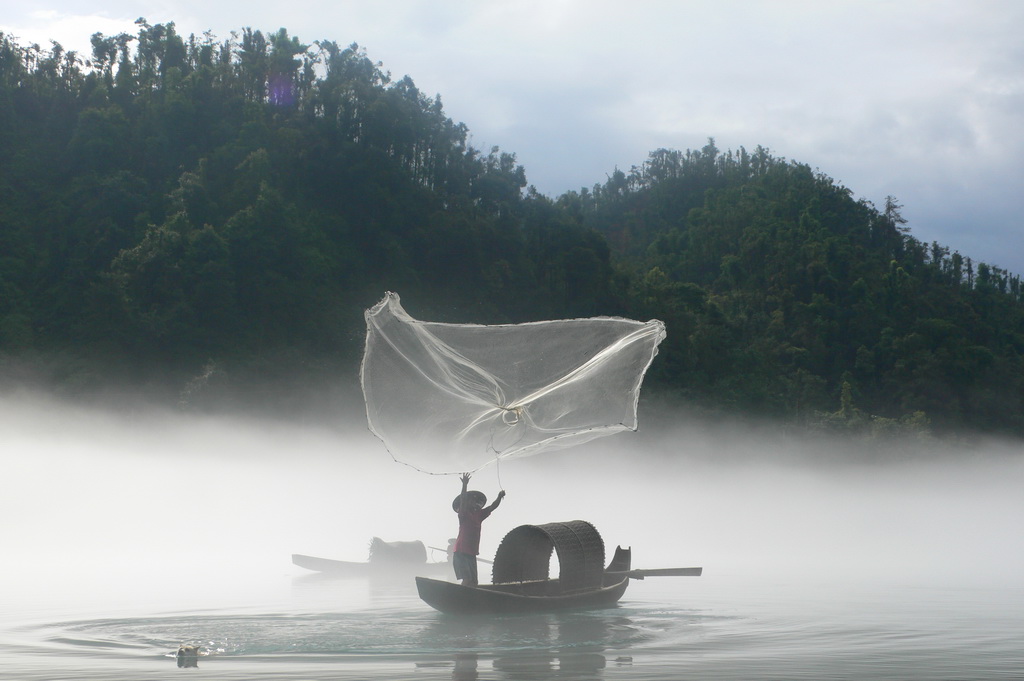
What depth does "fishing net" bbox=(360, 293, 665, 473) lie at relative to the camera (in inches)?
514

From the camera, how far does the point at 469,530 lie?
14984 millimetres

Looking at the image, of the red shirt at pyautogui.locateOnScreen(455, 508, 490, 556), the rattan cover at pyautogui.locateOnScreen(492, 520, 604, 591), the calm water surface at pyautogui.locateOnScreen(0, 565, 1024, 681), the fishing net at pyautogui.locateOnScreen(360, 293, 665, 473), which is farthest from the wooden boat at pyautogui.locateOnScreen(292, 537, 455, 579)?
the fishing net at pyautogui.locateOnScreen(360, 293, 665, 473)

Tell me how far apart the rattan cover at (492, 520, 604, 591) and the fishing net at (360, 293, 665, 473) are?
2268 mm

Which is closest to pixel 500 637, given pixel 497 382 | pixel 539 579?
pixel 539 579

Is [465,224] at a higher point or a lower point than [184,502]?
higher

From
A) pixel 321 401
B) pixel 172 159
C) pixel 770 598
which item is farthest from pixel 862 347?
pixel 770 598

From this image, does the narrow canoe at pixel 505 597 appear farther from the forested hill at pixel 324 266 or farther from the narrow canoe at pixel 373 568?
the forested hill at pixel 324 266

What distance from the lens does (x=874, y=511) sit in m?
46.5

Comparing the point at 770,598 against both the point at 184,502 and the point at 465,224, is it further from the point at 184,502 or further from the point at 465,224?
the point at 465,224

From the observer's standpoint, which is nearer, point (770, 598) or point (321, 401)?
point (770, 598)

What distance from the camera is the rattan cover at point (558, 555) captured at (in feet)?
50.9

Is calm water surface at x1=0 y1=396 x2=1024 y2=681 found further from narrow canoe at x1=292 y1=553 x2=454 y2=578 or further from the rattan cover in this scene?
the rattan cover

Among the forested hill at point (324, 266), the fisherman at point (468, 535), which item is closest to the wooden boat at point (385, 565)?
the fisherman at point (468, 535)

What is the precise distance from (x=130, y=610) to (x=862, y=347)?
2447 inches
